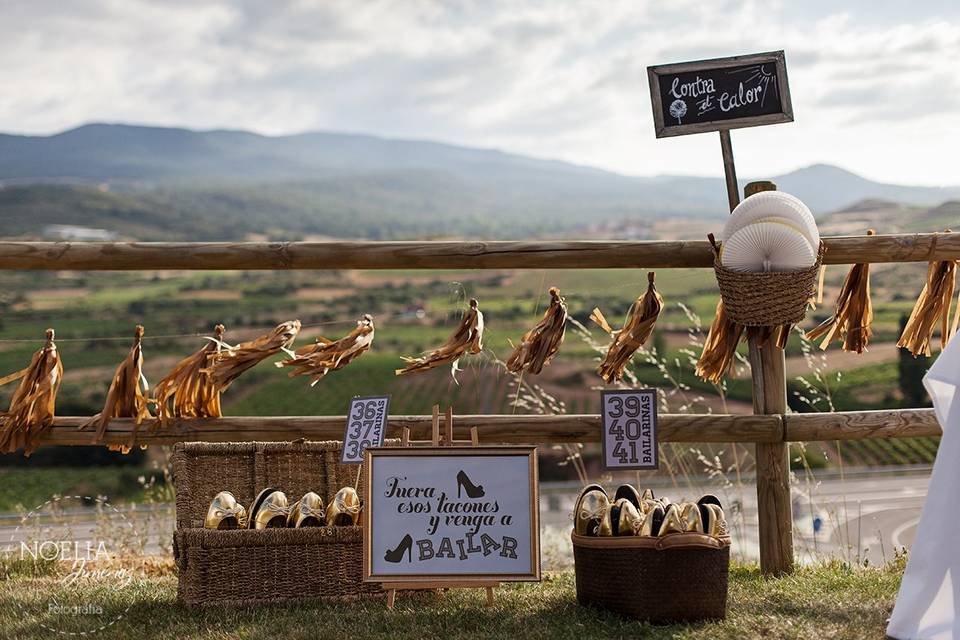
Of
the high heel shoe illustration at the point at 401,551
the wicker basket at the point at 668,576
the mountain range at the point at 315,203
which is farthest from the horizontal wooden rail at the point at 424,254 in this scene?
the mountain range at the point at 315,203

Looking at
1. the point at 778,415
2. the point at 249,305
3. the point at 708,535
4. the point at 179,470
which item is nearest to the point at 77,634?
the point at 179,470

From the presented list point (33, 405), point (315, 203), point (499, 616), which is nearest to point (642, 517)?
point (499, 616)

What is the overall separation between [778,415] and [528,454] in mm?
1077

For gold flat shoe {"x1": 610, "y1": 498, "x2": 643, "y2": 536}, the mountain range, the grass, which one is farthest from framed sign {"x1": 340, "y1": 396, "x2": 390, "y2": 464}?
the mountain range

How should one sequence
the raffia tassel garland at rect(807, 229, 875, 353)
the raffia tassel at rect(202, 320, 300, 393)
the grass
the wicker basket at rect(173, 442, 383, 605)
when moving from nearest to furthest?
the grass < the wicker basket at rect(173, 442, 383, 605) < the raffia tassel at rect(202, 320, 300, 393) < the raffia tassel garland at rect(807, 229, 875, 353)

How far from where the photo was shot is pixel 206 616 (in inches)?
117

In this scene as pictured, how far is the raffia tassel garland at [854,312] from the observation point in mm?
3684

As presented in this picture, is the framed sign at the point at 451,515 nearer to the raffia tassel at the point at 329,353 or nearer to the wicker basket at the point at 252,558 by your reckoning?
the wicker basket at the point at 252,558

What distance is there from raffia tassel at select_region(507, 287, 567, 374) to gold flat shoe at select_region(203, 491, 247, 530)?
1.08 metres

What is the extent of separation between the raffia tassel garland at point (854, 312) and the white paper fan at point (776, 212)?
44 cm

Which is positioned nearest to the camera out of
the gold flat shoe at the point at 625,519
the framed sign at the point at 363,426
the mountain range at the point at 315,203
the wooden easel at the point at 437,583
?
the gold flat shoe at the point at 625,519

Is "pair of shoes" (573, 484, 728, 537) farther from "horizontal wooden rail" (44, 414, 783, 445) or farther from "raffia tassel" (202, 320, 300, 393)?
"raffia tassel" (202, 320, 300, 393)

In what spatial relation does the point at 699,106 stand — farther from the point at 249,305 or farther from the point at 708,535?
the point at 249,305

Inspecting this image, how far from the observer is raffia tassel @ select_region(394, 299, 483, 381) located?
3486 millimetres
